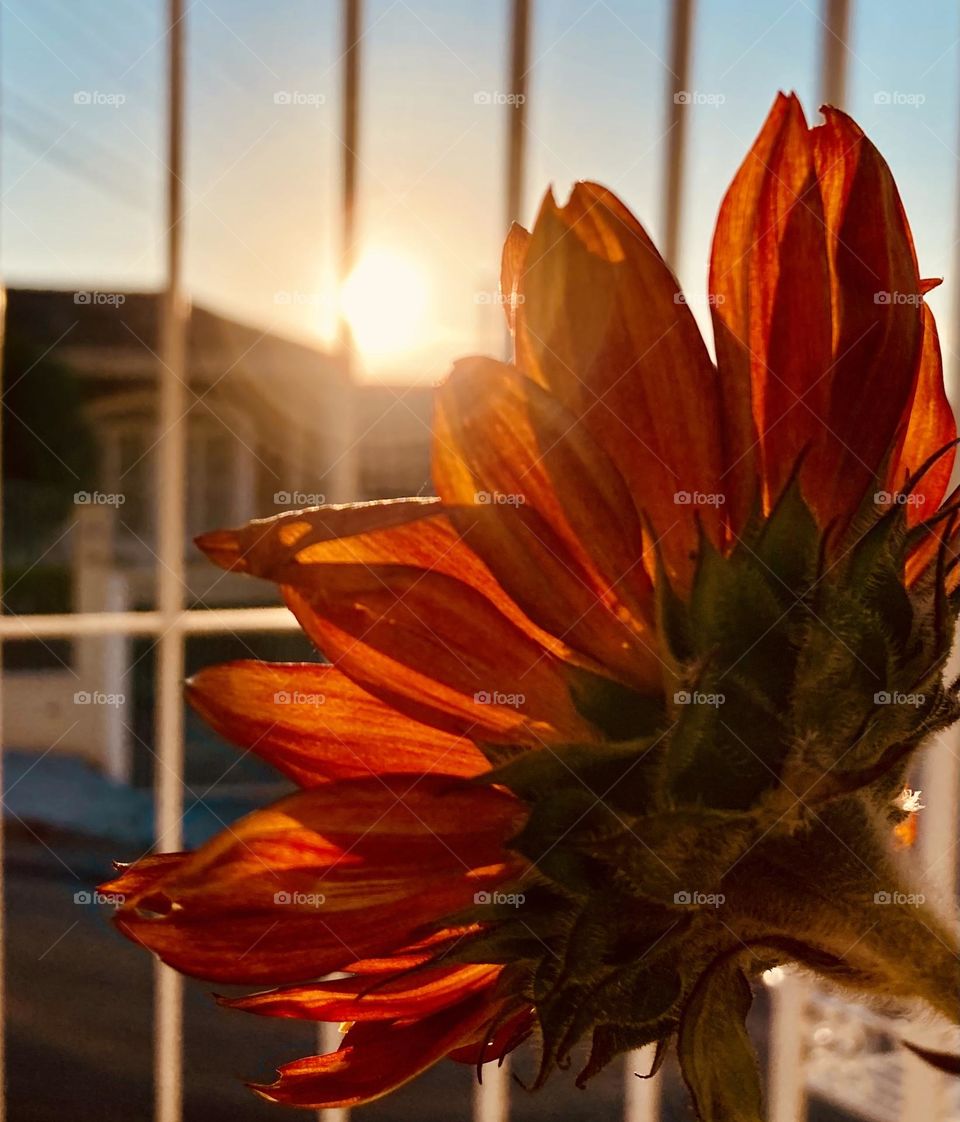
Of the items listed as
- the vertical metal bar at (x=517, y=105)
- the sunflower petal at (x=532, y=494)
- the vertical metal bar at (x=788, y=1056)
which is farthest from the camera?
the vertical metal bar at (x=788, y=1056)

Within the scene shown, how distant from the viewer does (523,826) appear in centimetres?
17

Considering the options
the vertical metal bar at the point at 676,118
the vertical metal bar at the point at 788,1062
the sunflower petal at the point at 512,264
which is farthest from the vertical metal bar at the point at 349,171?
the vertical metal bar at the point at 788,1062

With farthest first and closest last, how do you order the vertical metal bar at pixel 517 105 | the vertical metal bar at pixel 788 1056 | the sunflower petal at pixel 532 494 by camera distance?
the vertical metal bar at pixel 788 1056 < the vertical metal bar at pixel 517 105 < the sunflower petal at pixel 532 494

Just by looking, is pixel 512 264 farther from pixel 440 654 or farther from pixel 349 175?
pixel 349 175

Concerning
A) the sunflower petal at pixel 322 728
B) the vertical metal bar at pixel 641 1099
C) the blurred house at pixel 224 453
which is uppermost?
the blurred house at pixel 224 453

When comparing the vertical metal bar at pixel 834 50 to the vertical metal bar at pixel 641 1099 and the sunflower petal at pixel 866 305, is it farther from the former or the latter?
the vertical metal bar at pixel 641 1099

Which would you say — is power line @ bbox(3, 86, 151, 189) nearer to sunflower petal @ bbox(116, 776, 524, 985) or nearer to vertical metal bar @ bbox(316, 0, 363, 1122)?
vertical metal bar @ bbox(316, 0, 363, 1122)

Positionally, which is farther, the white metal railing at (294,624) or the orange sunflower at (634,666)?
the white metal railing at (294,624)

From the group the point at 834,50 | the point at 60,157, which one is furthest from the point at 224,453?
the point at 834,50

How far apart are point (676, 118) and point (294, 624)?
369mm

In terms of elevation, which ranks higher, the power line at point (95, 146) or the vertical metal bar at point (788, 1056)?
the power line at point (95, 146)

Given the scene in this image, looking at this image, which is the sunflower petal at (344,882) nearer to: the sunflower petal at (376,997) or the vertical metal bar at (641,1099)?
the sunflower petal at (376,997)

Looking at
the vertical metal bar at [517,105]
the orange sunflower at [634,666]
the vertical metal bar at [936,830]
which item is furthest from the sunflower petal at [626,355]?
the vertical metal bar at [936,830]

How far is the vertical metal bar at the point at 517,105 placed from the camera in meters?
0.53
